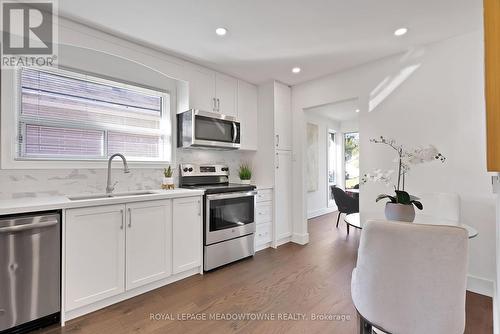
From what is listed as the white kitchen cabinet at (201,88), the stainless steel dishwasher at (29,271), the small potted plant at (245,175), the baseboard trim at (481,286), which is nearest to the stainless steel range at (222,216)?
the small potted plant at (245,175)

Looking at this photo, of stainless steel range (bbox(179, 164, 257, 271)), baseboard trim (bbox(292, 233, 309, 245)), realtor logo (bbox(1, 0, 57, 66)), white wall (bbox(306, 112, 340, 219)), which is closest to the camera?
realtor logo (bbox(1, 0, 57, 66))

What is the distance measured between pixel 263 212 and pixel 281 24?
2.40 m

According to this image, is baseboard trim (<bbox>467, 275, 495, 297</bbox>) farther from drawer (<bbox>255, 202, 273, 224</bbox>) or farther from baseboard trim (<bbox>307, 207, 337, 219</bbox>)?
baseboard trim (<bbox>307, 207, 337, 219</bbox>)

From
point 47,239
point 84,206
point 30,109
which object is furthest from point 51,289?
point 30,109

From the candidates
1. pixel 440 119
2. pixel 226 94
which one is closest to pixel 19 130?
pixel 226 94

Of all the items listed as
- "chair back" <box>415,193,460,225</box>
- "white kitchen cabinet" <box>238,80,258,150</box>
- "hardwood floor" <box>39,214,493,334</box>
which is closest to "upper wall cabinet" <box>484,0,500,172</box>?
"chair back" <box>415,193,460,225</box>

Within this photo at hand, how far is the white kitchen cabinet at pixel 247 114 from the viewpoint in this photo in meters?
3.60

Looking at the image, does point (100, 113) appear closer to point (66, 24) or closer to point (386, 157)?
point (66, 24)

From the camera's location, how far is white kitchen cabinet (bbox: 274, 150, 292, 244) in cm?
361

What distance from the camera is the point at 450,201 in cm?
209

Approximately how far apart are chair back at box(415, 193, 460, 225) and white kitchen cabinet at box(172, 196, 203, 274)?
7.03ft

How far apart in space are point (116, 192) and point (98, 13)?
1.72m

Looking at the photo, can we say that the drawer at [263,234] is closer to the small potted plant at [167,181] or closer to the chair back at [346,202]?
the small potted plant at [167,181]

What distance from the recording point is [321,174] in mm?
6078
